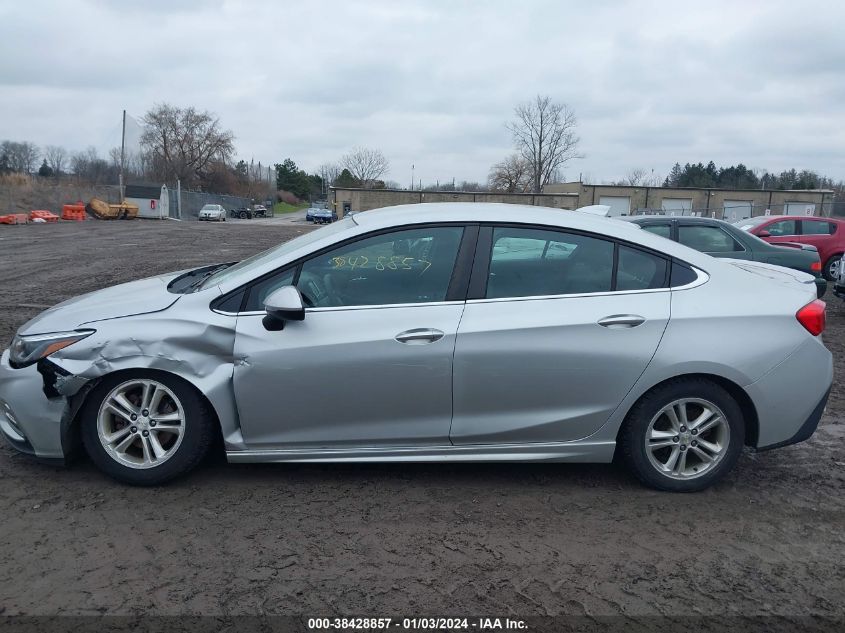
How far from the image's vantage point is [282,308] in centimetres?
338

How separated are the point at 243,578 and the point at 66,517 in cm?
117

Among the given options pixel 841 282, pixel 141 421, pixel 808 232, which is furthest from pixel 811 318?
pixel 808 232

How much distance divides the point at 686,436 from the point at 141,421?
10.1 ft

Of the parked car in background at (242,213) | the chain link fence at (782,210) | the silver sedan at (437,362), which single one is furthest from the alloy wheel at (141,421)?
the parked car in background at (242,213)

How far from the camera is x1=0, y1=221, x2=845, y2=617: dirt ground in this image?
2734 mm

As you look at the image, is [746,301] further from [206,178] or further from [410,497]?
[206,178]

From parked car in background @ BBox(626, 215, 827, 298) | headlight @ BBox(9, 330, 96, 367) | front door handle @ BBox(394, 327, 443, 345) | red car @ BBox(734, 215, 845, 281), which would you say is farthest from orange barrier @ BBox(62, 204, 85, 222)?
front door handle @ BBox(394, 327, 443, 345)

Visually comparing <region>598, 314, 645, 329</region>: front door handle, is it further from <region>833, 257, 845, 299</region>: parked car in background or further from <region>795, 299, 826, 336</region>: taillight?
<region>833, 257, 845, 299</region>: parked car in background

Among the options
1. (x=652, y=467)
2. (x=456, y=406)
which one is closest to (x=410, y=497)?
(x=456, y=406)

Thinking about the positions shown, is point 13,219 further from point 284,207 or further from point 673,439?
point 284,207

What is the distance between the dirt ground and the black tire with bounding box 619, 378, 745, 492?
104 mm

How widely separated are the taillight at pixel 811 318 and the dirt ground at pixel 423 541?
97cm

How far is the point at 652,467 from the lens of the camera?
146 inches

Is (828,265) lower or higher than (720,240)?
lower
